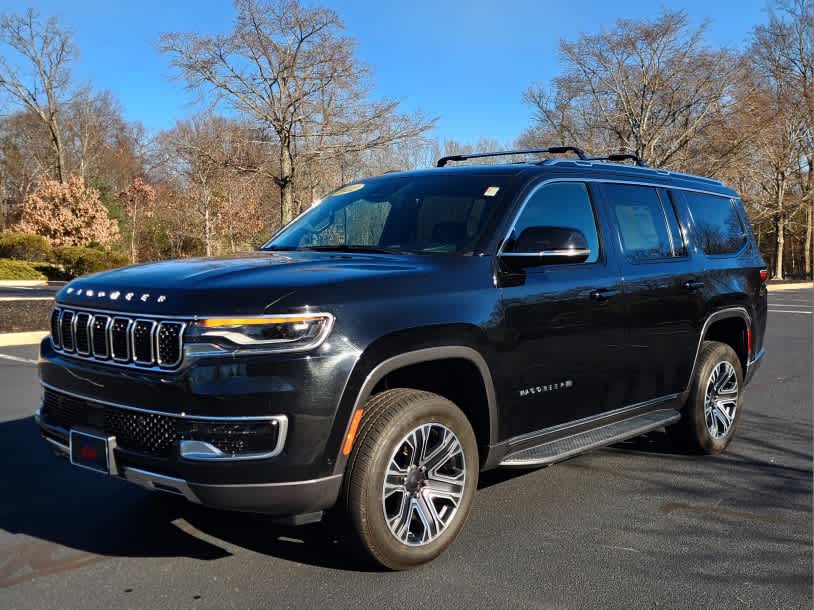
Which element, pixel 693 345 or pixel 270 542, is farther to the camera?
pixel 693 345

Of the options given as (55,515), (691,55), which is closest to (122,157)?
(691,55)

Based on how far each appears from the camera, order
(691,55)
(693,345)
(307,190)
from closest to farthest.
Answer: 1. (693,345)
2. (307,190)
3. (691,55)

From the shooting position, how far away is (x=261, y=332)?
10.4ft

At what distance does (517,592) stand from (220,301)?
6.02 feet

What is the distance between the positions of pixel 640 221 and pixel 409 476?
254 centimetres

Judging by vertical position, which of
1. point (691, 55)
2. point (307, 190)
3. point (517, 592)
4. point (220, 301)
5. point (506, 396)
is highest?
point (691, 55)

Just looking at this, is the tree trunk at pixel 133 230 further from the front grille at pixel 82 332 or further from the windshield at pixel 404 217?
the front grille at pixel 82 332

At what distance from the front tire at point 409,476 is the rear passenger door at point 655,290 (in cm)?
151

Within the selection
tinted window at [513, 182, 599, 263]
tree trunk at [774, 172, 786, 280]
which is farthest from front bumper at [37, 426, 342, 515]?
tree trunk at [774, 172, 786, 280]

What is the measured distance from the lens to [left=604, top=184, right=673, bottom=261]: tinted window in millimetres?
4945

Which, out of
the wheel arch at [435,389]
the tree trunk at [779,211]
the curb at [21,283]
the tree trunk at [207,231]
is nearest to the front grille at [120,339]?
the wheel arch at [435,389]

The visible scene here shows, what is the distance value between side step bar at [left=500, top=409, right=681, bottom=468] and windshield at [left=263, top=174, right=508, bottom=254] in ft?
3.80

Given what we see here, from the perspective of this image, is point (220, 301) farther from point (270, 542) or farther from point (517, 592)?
point (517, 592)

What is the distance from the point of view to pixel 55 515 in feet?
14.6
